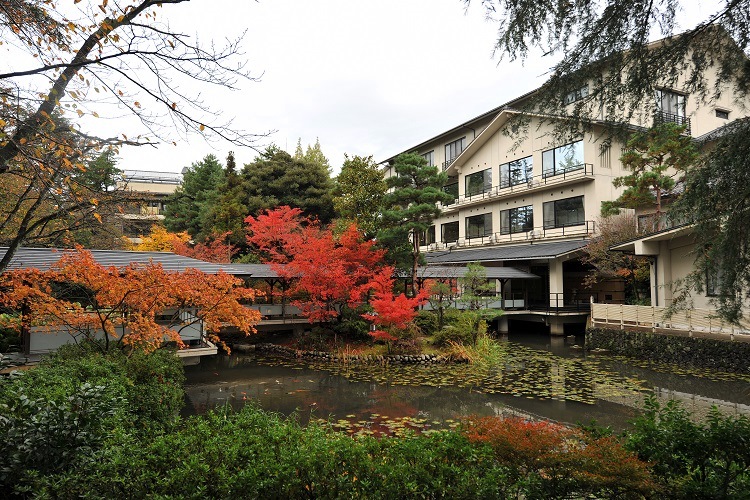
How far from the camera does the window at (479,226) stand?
99.8 ft

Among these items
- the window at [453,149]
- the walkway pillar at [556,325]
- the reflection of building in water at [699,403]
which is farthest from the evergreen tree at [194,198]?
the reflection of building in water at [699,403]

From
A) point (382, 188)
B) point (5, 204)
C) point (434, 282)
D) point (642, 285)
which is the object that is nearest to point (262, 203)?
point (382, 188)

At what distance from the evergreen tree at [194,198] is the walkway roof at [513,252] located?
17777mm

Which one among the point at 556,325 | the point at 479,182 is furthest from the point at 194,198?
the point at 556,325

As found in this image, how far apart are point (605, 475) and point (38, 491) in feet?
13.1

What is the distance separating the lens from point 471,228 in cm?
3197

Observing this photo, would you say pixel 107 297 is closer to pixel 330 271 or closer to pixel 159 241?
pixel 330 271

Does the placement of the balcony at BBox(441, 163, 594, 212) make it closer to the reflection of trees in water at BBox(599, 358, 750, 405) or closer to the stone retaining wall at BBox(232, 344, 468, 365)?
the reflection of trees in water at BBox(599, 358, 750, 405)

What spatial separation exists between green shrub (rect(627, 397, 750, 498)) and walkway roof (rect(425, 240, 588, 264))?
1873 centimetres

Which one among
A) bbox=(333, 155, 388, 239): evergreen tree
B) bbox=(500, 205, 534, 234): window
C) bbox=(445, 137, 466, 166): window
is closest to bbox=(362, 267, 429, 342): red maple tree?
bbox=(333, 155, 388, 239): evergreen tree

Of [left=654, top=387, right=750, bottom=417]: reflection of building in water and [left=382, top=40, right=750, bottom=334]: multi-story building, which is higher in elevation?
[left=382, top=40, right=750, bottom=334]: multi-story building

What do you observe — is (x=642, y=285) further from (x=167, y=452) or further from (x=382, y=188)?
(x=167, y=452)

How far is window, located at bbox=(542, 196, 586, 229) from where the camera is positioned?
24.3 m

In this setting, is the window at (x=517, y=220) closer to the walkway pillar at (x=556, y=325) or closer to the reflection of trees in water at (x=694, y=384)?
the walkway pillar at (x=556, y=325)
